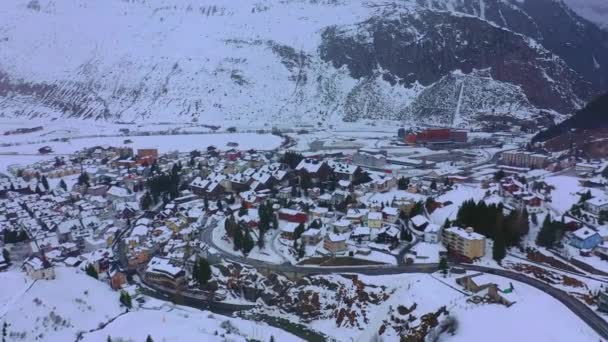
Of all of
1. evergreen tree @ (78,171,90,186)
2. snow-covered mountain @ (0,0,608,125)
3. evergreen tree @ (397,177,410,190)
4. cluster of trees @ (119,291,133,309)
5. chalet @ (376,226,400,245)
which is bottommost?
cluster of trees @ (119,291,133,309)

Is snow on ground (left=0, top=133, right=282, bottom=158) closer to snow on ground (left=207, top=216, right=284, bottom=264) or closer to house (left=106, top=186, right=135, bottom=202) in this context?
house (left=106, top=186, right=135, bottom=202)

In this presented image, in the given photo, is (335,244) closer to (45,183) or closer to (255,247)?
(255,247)

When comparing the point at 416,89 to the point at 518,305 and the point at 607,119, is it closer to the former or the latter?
the point at 607,119

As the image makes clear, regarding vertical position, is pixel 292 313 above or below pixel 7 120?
below

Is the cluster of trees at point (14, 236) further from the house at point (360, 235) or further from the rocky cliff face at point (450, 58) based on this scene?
the rocky cliff face at point (450, 58)

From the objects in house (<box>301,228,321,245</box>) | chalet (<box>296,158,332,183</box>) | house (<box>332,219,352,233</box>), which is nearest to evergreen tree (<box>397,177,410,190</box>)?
chalet (<box>296,158,332,183</box>)

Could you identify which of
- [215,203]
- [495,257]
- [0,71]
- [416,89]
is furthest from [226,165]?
[0,71]

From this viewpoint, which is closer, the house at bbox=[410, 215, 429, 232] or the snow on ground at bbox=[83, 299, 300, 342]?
the snow on ground at bbox=[83, 299, 300, 342]
